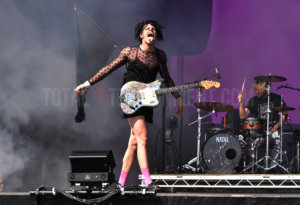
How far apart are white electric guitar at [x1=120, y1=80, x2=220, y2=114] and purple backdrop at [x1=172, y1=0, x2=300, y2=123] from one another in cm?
375

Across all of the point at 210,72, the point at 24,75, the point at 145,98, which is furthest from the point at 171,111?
the point at 145,98

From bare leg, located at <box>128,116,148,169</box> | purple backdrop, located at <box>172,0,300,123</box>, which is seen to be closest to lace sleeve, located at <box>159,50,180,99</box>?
bare leg, located at <box>128,116,148,169</box>

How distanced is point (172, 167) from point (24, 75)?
3094 mm

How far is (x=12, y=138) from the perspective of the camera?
757 cm

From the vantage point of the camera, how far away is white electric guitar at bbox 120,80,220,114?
401cm

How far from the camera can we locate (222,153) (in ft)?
22.3

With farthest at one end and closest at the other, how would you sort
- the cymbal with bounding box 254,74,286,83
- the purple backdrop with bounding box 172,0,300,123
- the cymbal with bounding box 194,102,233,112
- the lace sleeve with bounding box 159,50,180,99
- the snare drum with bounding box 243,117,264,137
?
the purple backdrop with bounding box 172,0,300,123, the snare drum with bounding box 243,117,264,137, the cymbal with bounding box 254,74,286,83, the cymbal with bounding box 194,102,233,112, the lace sleeve with bounding box 159,50,180,99

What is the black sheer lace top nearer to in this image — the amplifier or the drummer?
the amplifier

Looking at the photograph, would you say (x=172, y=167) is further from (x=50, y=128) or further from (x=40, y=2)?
(x=40, y=2)

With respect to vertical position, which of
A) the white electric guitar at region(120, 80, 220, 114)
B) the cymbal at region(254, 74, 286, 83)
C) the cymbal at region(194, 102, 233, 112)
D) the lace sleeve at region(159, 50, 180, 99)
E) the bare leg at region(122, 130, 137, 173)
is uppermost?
the cymbal at region(254, 74, 286, 83)

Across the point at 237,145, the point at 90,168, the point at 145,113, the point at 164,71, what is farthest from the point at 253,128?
the point at 90,168

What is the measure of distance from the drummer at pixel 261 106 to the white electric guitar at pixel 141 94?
3.25 metres

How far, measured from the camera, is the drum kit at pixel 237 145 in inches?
262

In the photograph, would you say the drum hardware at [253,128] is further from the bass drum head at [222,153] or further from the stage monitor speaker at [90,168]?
the stage monitor speaker at [90,168]
